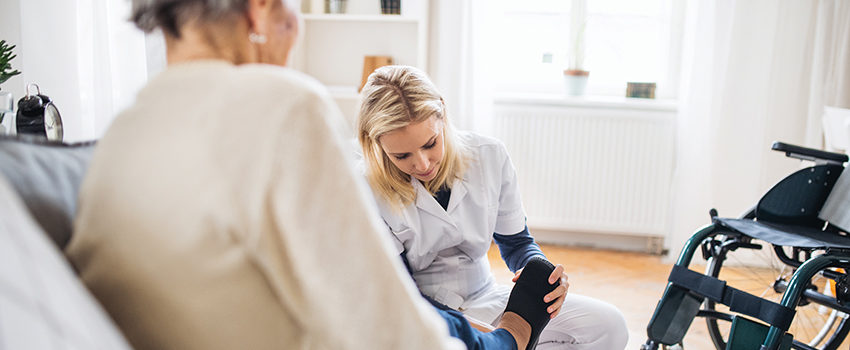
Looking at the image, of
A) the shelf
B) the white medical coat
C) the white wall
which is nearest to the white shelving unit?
the shelf

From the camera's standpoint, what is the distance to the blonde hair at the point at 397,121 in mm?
1349

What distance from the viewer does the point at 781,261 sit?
177 cm

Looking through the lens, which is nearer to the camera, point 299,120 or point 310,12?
point 299,120

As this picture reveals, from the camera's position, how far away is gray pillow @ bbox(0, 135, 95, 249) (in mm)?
614

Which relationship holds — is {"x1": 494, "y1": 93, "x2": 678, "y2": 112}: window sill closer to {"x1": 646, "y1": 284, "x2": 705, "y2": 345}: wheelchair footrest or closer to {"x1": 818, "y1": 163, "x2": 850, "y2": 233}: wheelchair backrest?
{"x1": 818, "y1": 163, "x2": 850, "y2": 233}: wheelchair backrest

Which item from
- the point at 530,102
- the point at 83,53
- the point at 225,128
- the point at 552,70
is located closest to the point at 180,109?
the point at 225,128

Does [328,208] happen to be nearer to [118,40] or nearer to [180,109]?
[180,109]

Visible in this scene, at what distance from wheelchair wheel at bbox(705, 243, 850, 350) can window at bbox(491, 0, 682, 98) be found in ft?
3.17

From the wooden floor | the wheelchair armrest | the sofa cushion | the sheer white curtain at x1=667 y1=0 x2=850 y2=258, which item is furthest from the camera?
the sheer white curtain at x1=667 y1=0 x2=850 y2=258

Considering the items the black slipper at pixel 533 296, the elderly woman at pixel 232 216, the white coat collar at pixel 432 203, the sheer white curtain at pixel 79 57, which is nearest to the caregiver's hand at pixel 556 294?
the black slipper at pixel 533 296

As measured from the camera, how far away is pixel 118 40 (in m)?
2.26

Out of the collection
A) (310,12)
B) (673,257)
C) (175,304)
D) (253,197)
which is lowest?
(673,257)

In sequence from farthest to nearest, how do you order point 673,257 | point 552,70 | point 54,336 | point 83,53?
1. point 552,70
2. point 673,257
3. point 83,53
4. point 54,336

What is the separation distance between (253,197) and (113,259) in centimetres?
16
